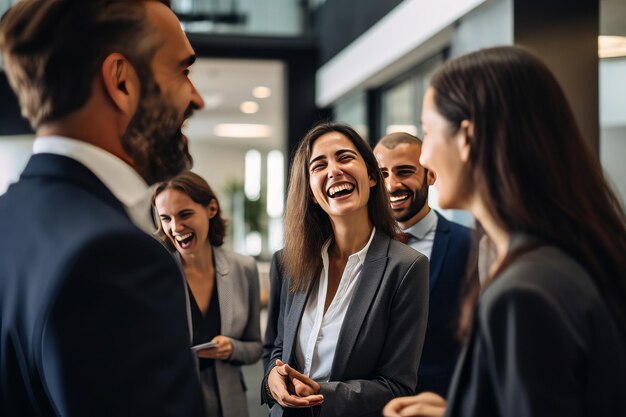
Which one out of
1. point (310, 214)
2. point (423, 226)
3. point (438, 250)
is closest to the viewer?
point (310, 214)

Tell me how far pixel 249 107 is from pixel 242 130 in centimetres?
366

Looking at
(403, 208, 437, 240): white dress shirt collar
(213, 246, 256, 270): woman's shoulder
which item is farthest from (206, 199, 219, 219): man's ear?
(403, 208, 437, 240): white dress shirt collar

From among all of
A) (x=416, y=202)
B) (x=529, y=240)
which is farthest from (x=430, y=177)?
(x=529, y=240)

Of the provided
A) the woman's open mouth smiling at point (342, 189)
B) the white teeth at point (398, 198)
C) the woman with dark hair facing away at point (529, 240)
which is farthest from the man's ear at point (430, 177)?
the woman with dark hair facing away at point (529, 240)

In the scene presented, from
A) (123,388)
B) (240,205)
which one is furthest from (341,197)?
(240,205)

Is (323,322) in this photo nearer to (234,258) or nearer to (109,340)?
(234,258)

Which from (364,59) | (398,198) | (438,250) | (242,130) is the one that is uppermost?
(242,130)

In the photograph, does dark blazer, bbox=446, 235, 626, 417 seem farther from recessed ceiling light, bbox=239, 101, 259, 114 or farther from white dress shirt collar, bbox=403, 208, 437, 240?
recessed ceiling light, bbox=239, 101, 259, 114

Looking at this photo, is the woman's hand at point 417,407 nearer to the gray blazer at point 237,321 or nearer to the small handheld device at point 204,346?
the small handheld device at point 204,346

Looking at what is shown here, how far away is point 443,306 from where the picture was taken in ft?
9.16

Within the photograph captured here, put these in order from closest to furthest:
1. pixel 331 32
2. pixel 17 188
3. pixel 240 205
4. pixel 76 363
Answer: pixel 76 363 < pixel 17 188 < pixel 331 32 < pixel 240 205

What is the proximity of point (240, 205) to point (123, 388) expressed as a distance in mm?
17747

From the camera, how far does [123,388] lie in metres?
0.85

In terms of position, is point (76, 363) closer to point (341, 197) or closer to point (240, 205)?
point (341, 197)
